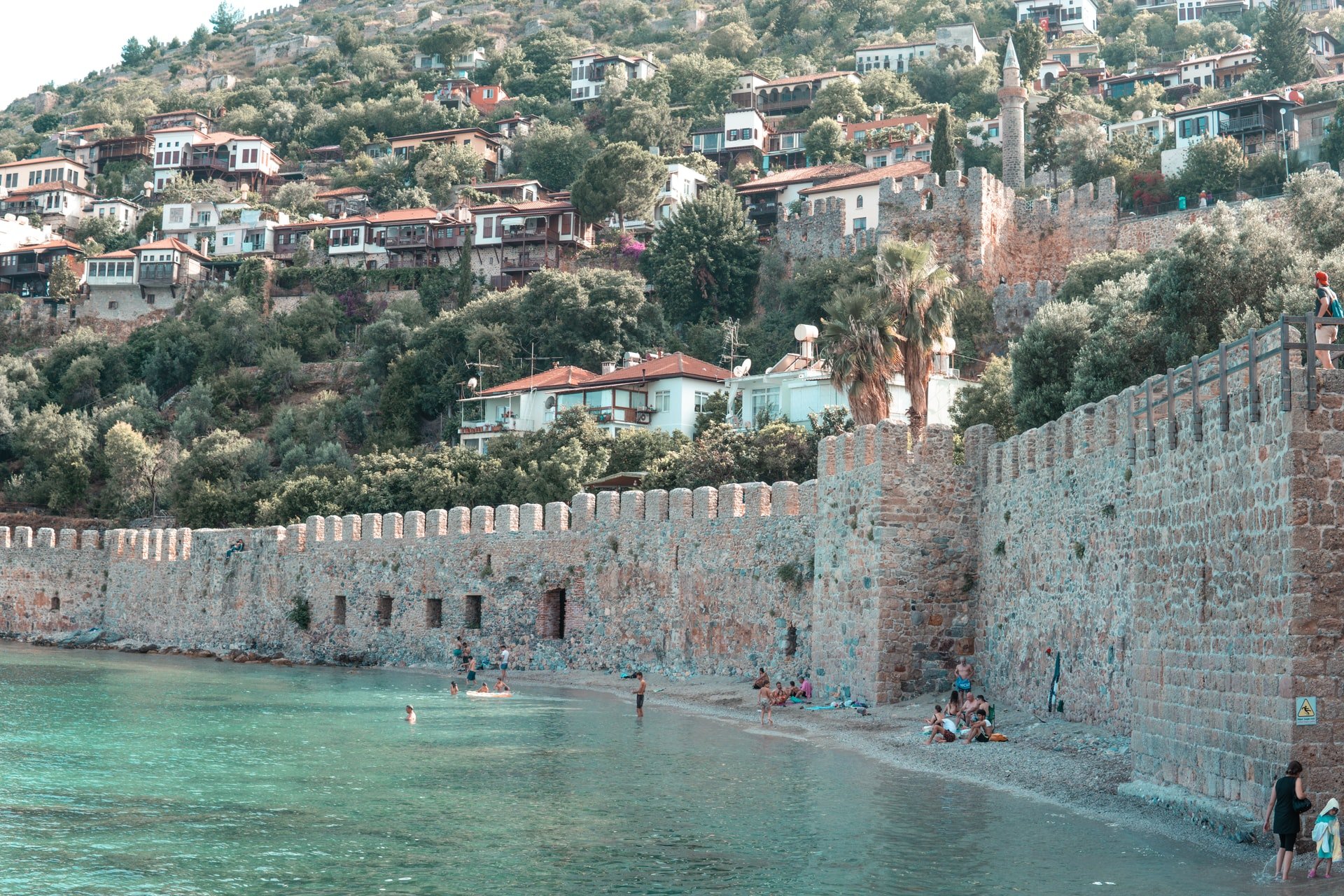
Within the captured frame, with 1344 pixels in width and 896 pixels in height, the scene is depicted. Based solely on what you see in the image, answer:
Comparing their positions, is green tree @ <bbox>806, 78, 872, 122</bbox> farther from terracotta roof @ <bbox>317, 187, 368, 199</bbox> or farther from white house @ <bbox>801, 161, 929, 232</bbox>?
terracotta roof @ <bbox>317, 187, 368, 199</bbox>

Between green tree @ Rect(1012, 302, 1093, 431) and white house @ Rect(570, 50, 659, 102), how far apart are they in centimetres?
8175

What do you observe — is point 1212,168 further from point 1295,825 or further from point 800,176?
point 1295,825

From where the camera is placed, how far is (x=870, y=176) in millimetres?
65000

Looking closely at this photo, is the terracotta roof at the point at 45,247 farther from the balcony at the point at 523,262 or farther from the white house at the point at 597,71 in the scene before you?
the white house at the point at 597,71

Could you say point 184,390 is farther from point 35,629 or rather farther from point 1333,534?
point 1333,534

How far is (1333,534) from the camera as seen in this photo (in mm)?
12164

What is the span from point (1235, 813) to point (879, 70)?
94.8 m

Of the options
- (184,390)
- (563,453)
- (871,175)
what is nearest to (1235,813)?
(563,453)

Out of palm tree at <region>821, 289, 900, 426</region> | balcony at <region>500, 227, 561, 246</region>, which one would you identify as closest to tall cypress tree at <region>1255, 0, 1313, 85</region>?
balcony at <region>500, 227, 561, 246</region>

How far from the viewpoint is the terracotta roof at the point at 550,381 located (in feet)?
180

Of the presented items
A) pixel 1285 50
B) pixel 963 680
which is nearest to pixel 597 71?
pixel 1285 50

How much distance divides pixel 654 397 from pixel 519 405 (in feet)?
19.2

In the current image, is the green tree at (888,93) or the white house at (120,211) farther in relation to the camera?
the white house at (120,211)

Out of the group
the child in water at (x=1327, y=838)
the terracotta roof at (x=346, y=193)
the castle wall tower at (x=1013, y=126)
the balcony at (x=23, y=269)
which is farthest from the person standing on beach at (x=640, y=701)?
the terracotta roof at (x=346, y=193)
